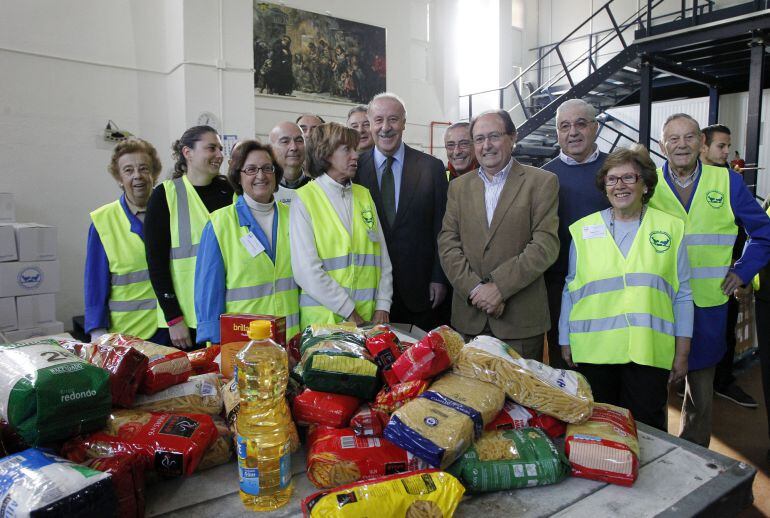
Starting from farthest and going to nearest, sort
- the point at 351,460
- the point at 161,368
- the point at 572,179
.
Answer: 1. the point at 572,179
2. the point at 161,368
3. the point at 351,460

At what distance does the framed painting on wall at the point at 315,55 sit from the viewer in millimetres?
7891

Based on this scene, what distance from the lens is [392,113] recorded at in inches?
102

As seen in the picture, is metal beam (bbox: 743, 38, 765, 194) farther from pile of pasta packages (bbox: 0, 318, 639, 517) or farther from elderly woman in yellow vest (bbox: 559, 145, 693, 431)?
pile of pasta packages (bbox: 0, 318, 639, 517)

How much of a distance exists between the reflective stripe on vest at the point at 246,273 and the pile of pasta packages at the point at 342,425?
0.68 m

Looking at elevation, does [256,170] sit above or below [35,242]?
above

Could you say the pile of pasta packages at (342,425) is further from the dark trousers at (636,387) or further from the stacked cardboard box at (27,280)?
the stacked cardboard box at (27,280)

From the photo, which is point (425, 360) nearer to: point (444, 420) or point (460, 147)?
point (444, 420)

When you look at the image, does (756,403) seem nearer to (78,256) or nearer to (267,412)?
(267,412)

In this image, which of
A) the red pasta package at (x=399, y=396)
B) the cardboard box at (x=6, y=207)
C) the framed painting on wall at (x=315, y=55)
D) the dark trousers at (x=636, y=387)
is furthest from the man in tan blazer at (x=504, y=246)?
the framed painting on wall at (x=315, y=55)

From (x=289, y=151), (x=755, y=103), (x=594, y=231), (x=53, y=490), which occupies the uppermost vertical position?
(x=755, y=103)

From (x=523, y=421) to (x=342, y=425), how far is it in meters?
0.42

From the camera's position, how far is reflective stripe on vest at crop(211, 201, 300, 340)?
204 cm

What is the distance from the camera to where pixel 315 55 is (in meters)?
8.38

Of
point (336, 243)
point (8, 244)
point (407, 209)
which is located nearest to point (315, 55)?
point (8, 244)
